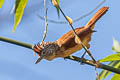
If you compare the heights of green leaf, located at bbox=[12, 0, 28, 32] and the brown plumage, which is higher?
green leaf, located at bbox=[12, 0, 28, 32]

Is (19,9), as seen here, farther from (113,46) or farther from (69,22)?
(113,46)

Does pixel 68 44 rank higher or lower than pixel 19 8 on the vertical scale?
lower

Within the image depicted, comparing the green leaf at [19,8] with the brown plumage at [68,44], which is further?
the brown plumage at [68,44]

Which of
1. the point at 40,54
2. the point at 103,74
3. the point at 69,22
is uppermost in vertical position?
the point at 69,22

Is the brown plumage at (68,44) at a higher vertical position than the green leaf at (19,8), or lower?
lower

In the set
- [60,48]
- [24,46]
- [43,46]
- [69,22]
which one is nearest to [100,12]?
[60,48]

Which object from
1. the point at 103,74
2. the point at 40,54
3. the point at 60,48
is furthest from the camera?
the point at 60,48

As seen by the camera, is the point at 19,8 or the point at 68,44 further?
the point at 68,44

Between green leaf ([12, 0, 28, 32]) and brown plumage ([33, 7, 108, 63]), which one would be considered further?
brown plumage ([33, 7, 108, 63])
